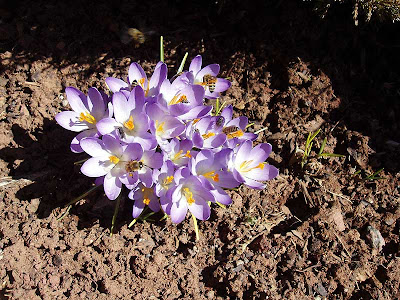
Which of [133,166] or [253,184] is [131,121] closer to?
[133,166]

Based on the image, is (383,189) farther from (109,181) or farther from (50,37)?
(50,37)

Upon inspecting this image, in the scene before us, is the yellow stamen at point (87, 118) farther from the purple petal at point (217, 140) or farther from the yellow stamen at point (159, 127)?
the purple petal at point (217, 140)

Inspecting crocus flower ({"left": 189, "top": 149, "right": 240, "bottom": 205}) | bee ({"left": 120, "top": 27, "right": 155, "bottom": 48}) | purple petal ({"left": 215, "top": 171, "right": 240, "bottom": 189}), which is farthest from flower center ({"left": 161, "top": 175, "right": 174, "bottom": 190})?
bee ({"left": 120, "top": 27, "right": 155, "bottom": 48})

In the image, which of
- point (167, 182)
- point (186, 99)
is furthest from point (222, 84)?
point (167, 182)

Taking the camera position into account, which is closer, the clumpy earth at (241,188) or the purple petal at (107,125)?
the purple petal at (107,125)

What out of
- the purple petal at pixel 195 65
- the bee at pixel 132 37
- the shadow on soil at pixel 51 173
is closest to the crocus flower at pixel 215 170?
the purple petal at pixel 195 65

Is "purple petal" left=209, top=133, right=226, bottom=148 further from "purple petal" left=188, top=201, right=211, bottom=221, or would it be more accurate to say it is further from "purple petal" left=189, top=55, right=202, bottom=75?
"purple petal" left=189, top=55, right=202, bottom=75
